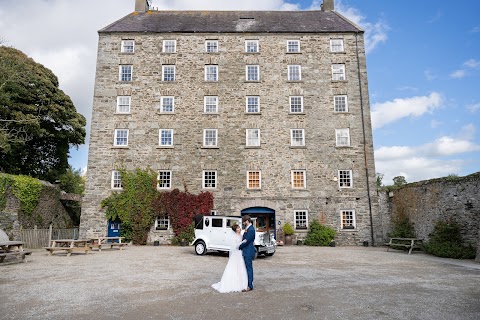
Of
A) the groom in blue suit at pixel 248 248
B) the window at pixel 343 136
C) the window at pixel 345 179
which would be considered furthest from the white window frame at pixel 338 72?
the groom in blue suit at pixel 248 248

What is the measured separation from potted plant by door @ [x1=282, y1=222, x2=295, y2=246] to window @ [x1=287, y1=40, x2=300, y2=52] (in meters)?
14.0

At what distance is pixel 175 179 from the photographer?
22.6 meters

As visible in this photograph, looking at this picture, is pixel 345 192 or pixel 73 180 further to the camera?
pixel 73 180

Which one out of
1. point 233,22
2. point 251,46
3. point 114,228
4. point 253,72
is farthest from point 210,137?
point 233,22

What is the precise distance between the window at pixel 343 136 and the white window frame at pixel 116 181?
654 inches

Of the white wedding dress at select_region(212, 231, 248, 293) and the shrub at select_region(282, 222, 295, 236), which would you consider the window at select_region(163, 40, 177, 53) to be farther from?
the white wedding dress at select_region(212, 231, 248, 293)

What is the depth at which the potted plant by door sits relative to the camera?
834 inches

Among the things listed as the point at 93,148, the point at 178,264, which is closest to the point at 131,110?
the point at 93,148

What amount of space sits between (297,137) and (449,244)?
38.6 ft

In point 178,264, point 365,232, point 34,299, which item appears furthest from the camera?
point 365,232

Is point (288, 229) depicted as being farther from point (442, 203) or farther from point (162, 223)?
point (442, 203)

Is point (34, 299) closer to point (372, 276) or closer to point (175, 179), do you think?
point (372, 276)

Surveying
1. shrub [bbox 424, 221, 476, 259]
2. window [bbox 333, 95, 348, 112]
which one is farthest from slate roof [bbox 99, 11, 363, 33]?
shrub [bbox 424, 221, 476, 259]

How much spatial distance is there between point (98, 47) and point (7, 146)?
10.1 metres
